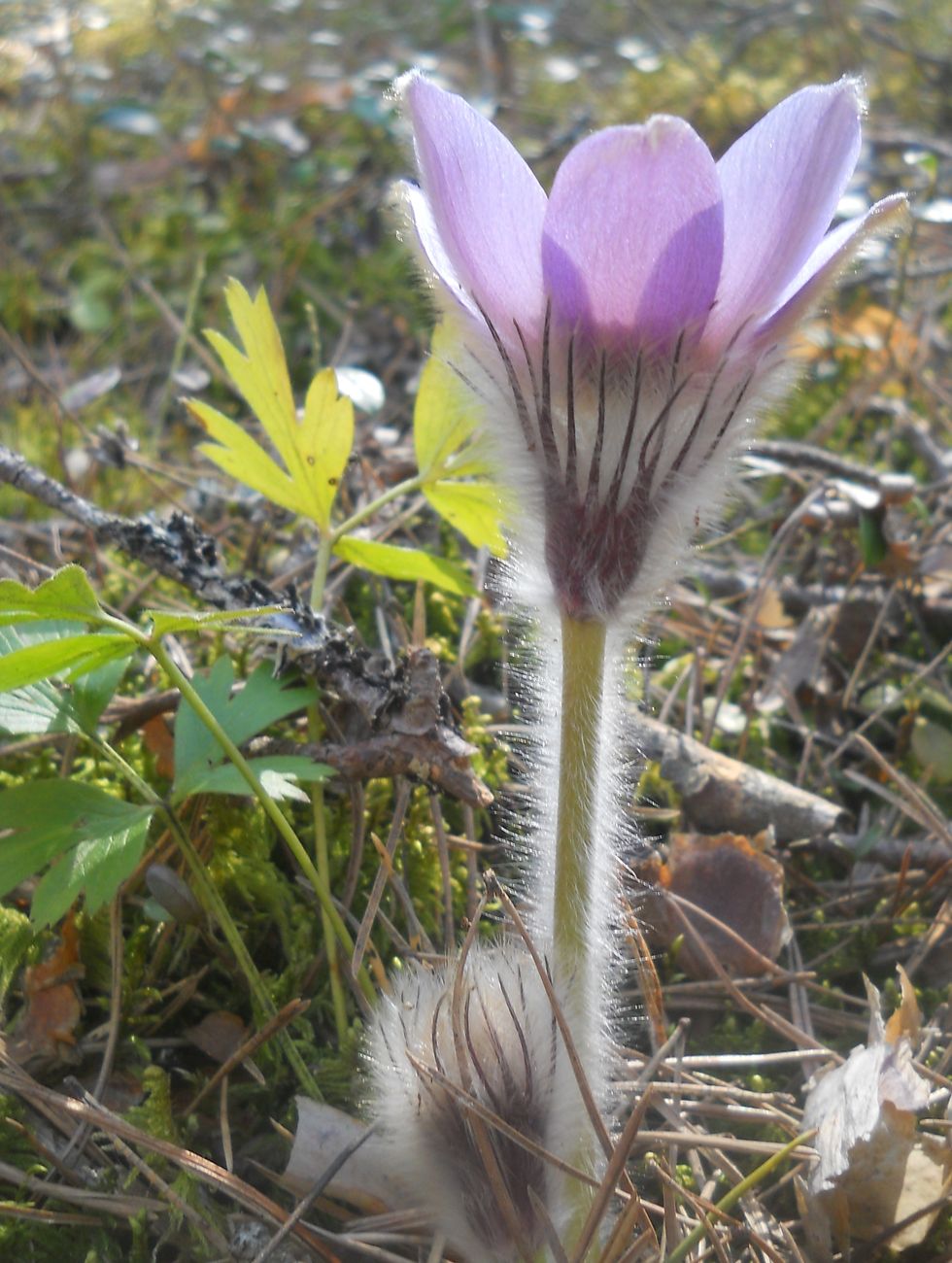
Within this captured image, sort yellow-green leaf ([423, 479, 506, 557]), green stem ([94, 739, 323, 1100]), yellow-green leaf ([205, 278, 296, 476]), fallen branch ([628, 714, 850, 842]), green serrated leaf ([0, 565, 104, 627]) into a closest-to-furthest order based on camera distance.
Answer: green serrated leaf ([0, 565, 104, 627])
green stem ([94, 739, 323, 1100])
yellow-green leaf ([205, 278, 296, 476])
yellow-green leaf ([423, 479, 506, 557])
fallen branch ([628, 714, 850, 842])

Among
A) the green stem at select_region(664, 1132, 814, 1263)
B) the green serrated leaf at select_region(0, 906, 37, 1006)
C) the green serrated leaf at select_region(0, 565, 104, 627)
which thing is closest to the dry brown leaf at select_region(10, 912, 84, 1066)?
the green serrated leaf at select_region(0, 906, 37, 1006)

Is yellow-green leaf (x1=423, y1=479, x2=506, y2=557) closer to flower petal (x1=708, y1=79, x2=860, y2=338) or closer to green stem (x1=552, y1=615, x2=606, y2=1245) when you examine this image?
green stem (x1=552, y1=615, x2=606, y2=1245)

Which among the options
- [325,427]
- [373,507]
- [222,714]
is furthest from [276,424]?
[222,714]

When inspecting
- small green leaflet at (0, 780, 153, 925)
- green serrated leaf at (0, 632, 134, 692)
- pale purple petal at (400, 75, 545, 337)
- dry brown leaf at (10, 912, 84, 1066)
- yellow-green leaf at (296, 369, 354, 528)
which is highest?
pale purple petal at (400, 75, 545, 337)

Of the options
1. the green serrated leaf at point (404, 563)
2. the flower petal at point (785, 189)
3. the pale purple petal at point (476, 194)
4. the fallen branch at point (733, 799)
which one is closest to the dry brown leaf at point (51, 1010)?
the green serrated leaf at point (404, 563)

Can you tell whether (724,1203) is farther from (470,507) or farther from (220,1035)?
(470,507)

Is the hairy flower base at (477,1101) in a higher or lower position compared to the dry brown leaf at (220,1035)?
higher

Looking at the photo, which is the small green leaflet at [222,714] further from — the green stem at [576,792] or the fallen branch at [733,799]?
the fallen branch at [733,799]
